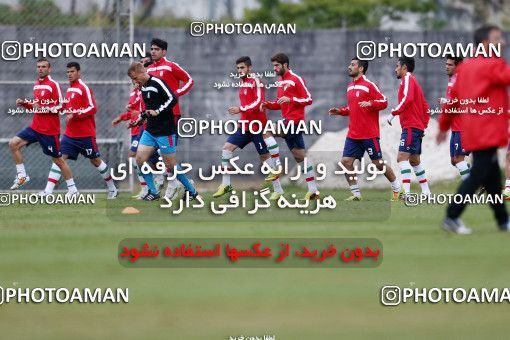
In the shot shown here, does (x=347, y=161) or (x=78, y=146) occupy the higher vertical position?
(x=78, y=146)

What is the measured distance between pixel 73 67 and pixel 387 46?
7830 millimetres

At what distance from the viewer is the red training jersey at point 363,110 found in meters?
19.6

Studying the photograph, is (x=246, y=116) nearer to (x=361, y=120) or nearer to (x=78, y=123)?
(x=361, y=120)

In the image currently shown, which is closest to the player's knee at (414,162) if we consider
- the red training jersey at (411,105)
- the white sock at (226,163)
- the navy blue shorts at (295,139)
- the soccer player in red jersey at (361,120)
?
the soccer player in red jersey at (361,120)

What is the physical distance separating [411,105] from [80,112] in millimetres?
5419

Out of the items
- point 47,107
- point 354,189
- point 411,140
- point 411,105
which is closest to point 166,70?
point 47,107

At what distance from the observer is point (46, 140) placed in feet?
67.6

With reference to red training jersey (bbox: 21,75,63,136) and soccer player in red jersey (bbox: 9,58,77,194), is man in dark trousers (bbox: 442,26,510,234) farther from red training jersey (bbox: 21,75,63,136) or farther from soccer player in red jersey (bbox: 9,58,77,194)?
red training jersey (bbox: 21,75,63,136)

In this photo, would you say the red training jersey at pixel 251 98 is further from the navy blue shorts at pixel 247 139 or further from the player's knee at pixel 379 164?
the player's knee at pixel 379 164

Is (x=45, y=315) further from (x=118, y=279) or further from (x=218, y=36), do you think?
(x=218, y=36)

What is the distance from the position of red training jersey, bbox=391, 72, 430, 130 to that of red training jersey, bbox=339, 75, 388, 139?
1.16ft

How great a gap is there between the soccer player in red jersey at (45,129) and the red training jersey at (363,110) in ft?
15.4

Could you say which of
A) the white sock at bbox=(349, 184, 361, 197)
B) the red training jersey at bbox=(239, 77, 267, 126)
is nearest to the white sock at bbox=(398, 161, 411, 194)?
the white sock at bbox=(349, 184, 361, 197)

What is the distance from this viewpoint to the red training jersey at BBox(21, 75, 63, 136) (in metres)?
20.7
